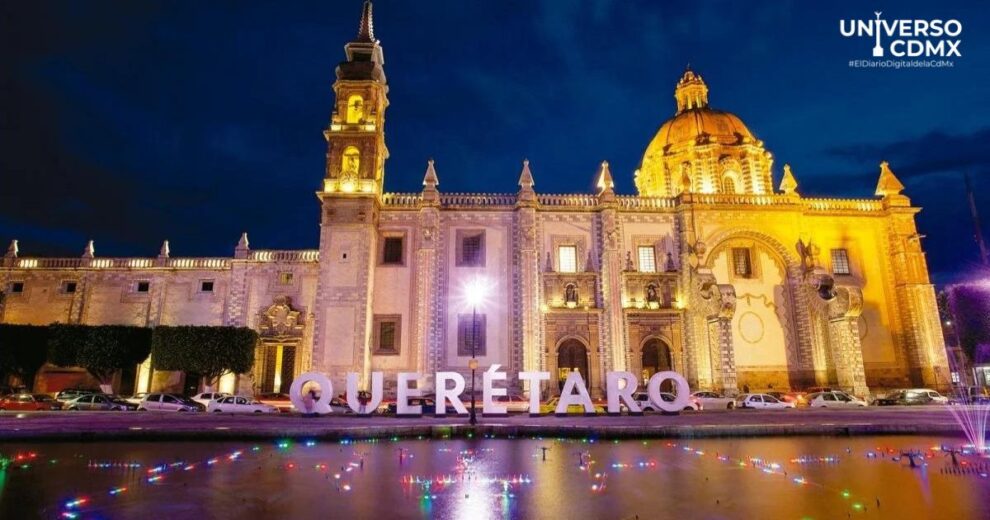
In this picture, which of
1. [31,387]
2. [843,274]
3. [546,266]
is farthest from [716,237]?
[31,387]

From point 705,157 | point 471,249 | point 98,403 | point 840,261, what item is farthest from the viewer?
point 705,157

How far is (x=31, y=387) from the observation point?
3219 centimetres

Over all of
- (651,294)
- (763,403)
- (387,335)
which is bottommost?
(763,403)

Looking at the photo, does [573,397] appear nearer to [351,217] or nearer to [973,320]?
[351,217]

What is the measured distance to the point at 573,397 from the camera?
783 inches

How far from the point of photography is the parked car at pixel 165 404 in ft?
81.7

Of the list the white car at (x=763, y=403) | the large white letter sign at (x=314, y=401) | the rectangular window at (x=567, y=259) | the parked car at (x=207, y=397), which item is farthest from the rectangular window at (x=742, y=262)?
the parked car at (x=207, y=397)

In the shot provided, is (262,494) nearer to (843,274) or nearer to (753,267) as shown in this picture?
(753,267)

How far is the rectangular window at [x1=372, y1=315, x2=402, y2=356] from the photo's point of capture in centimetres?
2922

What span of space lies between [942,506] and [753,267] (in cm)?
2612

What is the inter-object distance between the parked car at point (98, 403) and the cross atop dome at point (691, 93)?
1593 inches

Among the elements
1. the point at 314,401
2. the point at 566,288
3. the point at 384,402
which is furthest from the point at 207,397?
the point at 566,288

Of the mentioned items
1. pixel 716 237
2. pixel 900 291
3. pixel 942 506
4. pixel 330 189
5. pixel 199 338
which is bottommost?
pixel 942 506

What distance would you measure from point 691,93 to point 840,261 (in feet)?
57.3
